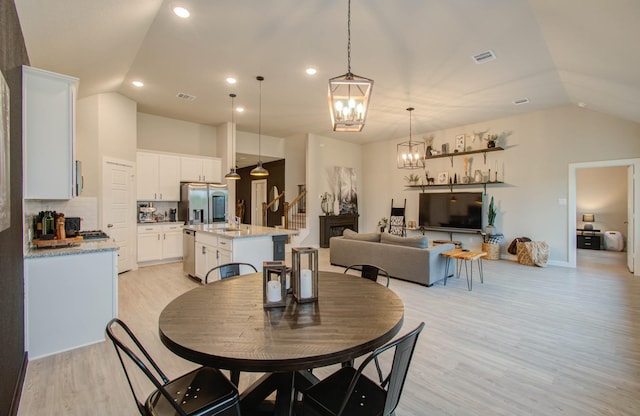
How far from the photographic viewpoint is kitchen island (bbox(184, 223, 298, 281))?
411cm

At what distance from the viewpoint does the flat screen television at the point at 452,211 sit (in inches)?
284

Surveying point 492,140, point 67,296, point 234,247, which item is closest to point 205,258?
point 234,247

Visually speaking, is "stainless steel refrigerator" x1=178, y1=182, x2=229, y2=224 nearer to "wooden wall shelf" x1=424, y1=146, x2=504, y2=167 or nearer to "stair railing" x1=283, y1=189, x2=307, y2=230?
"stair railing" x1=283, y1=189, x2=307, y2=230

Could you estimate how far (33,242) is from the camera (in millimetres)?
3068

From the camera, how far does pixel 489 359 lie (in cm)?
258

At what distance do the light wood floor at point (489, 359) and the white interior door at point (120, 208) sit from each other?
1.43 m

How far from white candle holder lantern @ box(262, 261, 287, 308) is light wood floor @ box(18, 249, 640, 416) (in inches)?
39.2

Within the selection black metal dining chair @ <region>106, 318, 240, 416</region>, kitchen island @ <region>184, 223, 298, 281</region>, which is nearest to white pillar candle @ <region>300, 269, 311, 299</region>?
black metal dining chair @ <region>106, 318, 240, 416</region>

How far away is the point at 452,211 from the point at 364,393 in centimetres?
698

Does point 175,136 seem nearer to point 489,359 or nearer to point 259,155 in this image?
point 259,155

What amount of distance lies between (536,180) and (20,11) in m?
8.21

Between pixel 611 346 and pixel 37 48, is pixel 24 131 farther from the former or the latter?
pixel 611 346

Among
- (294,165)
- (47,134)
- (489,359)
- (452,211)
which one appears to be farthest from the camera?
(294,165)

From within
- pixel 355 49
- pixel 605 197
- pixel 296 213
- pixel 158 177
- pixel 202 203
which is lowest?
pixel 296 213
